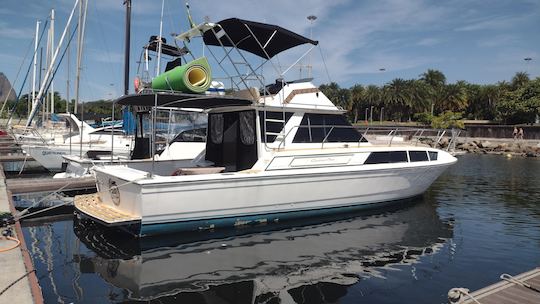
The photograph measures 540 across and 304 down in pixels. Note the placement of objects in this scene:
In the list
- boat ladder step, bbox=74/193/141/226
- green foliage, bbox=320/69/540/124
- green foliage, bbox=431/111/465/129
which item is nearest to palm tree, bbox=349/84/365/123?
green foliage, bbox=320/69/540/124

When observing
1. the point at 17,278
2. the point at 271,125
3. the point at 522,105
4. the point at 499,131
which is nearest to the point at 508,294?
the point at 17,278

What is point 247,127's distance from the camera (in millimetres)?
9828

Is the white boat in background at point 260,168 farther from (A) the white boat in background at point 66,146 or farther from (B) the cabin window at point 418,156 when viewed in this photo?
(A) the white boat in background at point 66,146

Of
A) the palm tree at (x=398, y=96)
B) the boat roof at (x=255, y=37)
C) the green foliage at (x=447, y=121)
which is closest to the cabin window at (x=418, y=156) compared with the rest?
the boat roof at (x=255, y=37)

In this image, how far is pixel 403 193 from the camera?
11.5 meters

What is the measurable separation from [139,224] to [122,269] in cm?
119

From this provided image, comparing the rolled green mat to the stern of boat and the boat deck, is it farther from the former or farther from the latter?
the boat deck

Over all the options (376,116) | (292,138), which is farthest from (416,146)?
(376,116)

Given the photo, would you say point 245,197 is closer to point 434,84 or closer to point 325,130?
point 325,130

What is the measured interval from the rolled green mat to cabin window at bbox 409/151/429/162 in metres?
5.98

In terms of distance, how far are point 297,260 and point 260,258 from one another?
2.18 ft

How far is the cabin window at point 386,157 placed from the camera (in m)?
10.3

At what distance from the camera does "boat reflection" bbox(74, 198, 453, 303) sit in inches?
239

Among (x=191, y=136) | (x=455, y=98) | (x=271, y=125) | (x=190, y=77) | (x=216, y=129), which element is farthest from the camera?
(x=455, y=98)
